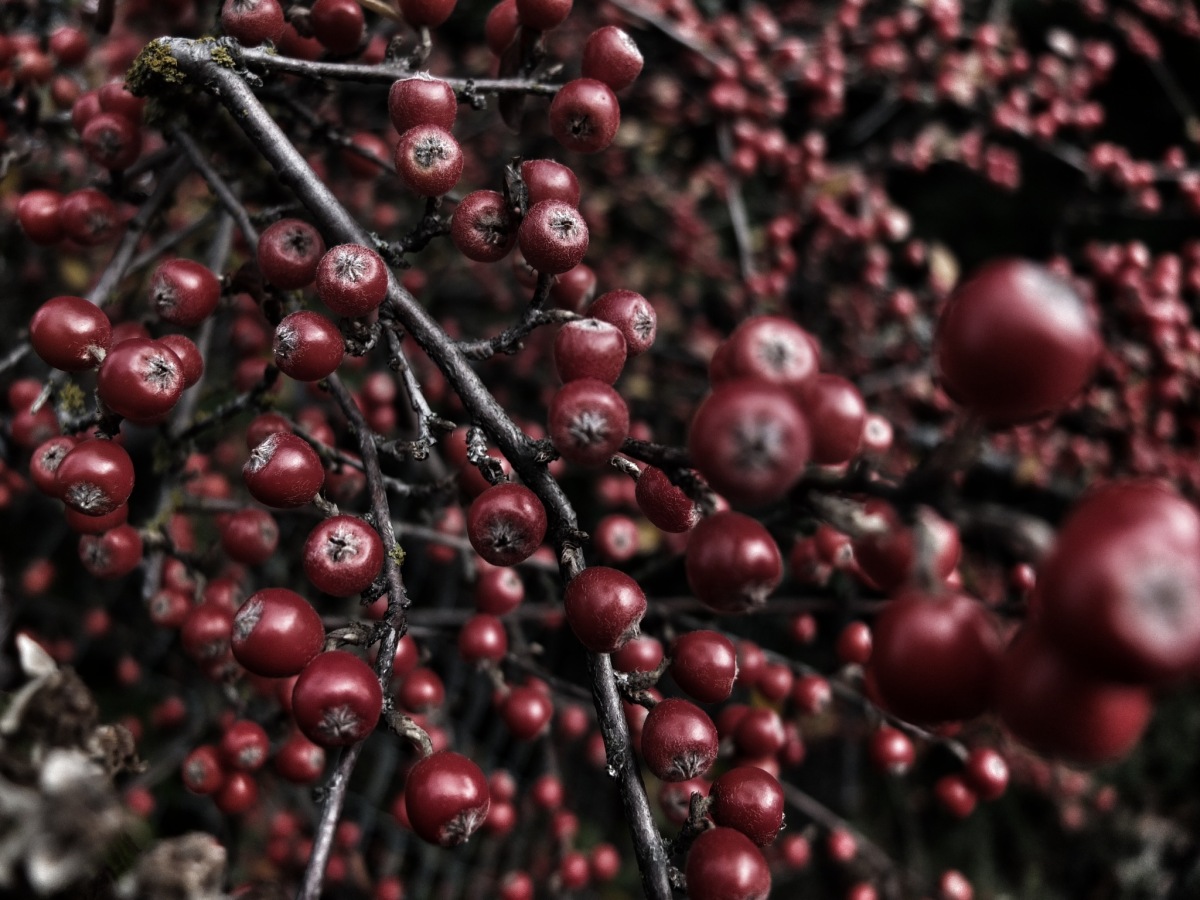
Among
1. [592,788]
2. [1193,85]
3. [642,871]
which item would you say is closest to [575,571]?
[642,871]

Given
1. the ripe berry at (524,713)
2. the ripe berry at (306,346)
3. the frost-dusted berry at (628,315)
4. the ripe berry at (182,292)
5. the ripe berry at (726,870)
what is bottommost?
the ripe berry at (524,713)

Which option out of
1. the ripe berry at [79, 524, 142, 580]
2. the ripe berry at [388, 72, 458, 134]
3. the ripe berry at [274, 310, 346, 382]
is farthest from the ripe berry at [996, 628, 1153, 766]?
the ripe berry at [79, 524, 142, 580]

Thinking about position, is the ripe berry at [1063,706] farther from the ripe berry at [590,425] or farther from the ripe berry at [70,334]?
the ripe berry at [70,334]

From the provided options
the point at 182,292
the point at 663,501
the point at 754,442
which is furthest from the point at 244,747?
the point at 754,442

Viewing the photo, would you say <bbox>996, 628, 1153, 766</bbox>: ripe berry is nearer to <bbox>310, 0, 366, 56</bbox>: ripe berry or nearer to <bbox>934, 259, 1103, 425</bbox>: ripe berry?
<bbox>934, 259, 1103, 425</bbox>: ripe berry

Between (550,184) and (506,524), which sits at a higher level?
(550,184)

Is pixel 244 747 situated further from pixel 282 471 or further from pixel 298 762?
pixel 282 471

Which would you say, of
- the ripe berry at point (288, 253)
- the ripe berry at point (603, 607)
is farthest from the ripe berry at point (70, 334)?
the ripe berry at point (603, 607)

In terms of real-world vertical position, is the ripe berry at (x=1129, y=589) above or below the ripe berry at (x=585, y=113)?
above
